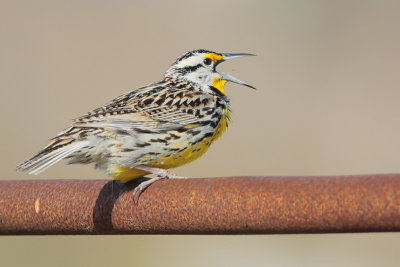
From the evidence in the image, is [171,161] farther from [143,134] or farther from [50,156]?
[50,156]

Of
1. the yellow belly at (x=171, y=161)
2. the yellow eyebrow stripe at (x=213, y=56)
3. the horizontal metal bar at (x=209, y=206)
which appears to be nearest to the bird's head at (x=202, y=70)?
the yellow eyebrow stripe at (x=213, y=56)

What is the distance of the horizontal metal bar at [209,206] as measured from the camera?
2.29 metres

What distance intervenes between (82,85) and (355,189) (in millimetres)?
9927

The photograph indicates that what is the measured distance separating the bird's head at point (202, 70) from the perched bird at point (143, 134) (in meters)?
0.20

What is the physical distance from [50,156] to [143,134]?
0.52m

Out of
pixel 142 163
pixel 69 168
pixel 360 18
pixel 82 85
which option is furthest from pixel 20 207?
pixel 360 18

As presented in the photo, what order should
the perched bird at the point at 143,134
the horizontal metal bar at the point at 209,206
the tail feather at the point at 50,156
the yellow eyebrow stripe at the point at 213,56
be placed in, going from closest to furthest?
the horizontal metal bar at the point at 209,206, the tail feather at the point at 50,156, the perched bird at the point at 143,134, the yellow eyebrow stripe at the point at 213,56

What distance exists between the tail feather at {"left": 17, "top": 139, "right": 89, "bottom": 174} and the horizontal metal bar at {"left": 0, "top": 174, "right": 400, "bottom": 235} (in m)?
0.41

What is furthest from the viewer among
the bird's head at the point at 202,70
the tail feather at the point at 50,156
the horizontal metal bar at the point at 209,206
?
the bird's head at the point at 202,70

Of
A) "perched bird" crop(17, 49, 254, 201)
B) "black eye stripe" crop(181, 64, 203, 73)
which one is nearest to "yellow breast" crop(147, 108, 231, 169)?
"perched bird" crop(17, 49, 254, 201)

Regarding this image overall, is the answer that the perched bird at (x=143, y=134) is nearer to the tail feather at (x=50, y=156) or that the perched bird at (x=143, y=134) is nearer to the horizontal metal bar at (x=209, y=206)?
the tail feather at (x=50, y=156)

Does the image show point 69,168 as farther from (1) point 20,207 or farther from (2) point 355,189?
(2) point 355,189

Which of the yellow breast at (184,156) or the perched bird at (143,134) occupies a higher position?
the perched bird at (143,134)

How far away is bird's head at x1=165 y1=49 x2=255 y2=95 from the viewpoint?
4.57 m
